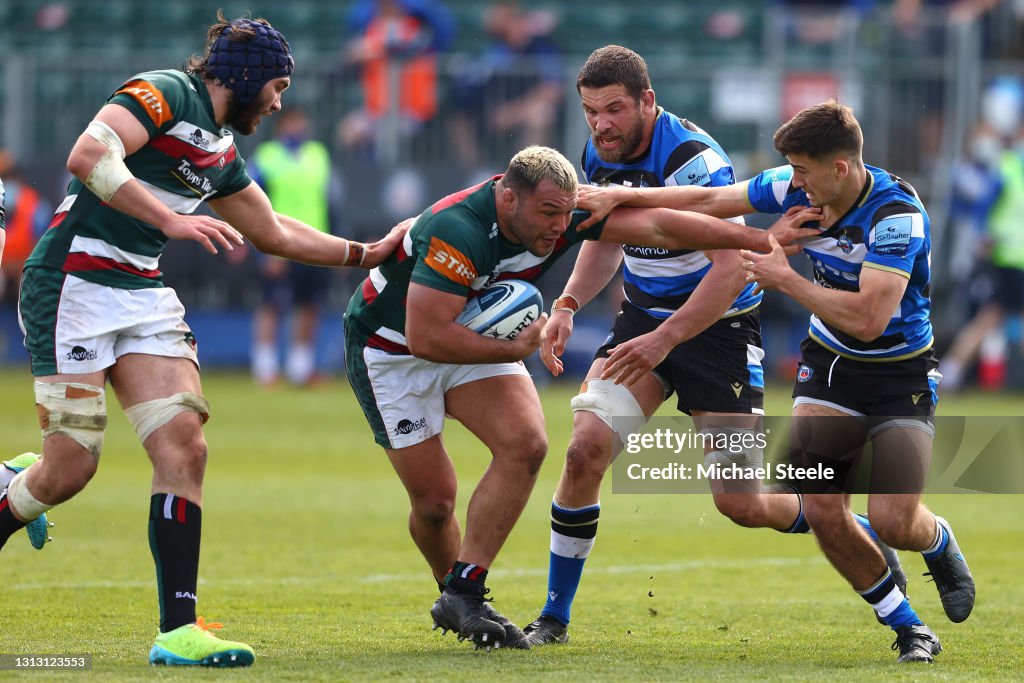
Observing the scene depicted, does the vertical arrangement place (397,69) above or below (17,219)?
above

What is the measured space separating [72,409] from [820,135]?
3.13 meters

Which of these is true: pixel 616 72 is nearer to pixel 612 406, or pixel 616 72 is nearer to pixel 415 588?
pixel 612 406

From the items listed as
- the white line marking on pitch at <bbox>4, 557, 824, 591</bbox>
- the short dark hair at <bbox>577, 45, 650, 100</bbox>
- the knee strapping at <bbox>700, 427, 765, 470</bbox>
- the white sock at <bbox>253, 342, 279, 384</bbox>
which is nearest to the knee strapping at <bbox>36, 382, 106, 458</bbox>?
the white line marking on pitch at <bbox>4, 557, 824, 591</bbox>

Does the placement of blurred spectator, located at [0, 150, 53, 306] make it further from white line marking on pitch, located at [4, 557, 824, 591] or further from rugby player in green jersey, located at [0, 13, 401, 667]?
rugby player in green jersey, located at [0, 13, 401, 667]

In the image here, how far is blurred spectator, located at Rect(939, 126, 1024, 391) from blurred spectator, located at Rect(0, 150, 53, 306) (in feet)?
37.3

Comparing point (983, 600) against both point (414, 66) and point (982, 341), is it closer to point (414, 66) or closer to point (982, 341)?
point (982, 341)

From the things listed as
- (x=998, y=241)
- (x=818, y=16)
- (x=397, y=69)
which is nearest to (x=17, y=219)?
(x=397, y=69)

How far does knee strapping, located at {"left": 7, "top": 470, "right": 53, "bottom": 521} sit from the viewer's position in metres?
6.08

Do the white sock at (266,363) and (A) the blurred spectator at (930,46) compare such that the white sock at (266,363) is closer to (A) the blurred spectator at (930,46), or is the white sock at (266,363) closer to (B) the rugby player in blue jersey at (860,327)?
(A) the blurred spectator at (930,46)

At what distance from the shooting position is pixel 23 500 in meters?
6.11

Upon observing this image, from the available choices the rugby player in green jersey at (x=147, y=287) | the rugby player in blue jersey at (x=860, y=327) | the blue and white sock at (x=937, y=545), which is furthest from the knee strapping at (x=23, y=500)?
the blue and white sock at (x=937, y=545)

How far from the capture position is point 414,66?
1900 centimetres

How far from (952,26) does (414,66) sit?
7131 millimetres

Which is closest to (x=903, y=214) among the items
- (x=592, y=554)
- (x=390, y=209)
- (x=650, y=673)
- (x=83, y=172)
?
(x=650, y=673)
